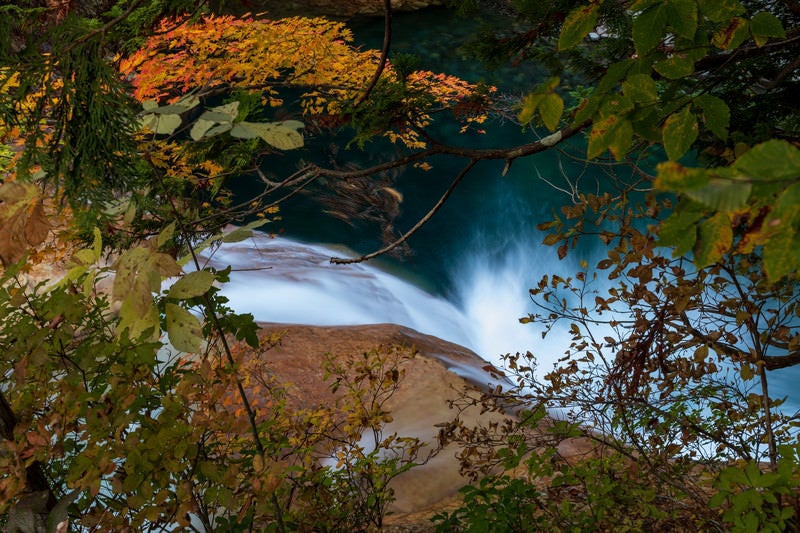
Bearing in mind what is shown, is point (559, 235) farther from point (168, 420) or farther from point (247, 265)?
point (247, 265)

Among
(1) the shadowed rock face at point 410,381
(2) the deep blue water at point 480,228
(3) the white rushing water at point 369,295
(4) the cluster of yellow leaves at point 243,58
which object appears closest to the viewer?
(1) the shadowed rock face at point 410,381

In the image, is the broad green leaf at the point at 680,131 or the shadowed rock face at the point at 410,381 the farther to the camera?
the shadowed rock face at the point at 410,381

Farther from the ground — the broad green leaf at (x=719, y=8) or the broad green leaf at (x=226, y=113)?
the broad green leaf at (x=719, y=8)

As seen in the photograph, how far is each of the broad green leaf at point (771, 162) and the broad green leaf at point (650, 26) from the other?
537 millimetres

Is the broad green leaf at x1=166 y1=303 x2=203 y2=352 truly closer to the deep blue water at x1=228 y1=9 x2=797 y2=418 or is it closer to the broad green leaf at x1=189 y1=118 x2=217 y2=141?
the broad green leaf at x1=189 y1=118 x2=217 y2=141

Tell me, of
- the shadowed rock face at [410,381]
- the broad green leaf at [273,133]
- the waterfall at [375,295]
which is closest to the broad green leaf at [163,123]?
the broad green leaf at [273,133]

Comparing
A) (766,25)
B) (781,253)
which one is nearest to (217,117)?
(781,253)

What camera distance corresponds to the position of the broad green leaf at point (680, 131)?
952 millimetres

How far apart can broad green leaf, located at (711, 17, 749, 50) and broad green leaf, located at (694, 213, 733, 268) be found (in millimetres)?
765

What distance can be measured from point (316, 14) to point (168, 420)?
1456 centimetres

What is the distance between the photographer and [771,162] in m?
0.54

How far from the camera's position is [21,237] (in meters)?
0.96

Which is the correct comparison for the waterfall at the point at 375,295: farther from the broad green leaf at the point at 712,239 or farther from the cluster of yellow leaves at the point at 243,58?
the broad green leaf at the point at 712,239

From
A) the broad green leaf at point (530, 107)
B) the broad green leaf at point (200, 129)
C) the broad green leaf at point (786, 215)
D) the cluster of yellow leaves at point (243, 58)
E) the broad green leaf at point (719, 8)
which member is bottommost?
the broad green leaf at point (786, 215)
